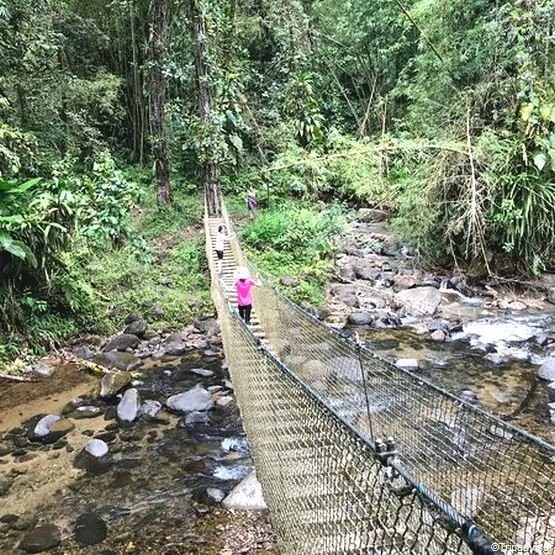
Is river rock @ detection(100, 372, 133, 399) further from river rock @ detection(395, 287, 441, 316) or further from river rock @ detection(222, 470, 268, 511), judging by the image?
river rock @ detection(395, 287, 441, 316)

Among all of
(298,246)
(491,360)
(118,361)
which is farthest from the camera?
(298,246)

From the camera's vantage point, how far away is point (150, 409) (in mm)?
4586

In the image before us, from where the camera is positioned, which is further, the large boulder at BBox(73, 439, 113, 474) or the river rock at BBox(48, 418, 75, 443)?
the river rock at BBox(48, 418, 75, 443)

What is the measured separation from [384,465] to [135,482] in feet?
8.74

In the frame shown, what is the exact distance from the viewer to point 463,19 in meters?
9.12

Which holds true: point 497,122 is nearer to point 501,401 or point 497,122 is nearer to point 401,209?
point 401,209

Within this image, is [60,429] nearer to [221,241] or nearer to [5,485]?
[5,485]

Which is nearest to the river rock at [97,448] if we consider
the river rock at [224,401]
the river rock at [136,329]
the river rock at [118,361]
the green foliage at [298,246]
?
the river rock at [224,401]

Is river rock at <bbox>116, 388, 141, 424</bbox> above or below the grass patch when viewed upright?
below

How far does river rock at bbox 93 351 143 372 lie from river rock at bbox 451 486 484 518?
3.79 meters

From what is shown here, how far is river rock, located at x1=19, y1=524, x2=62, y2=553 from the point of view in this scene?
2947mm

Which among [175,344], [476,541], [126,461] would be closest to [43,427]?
[126,461]

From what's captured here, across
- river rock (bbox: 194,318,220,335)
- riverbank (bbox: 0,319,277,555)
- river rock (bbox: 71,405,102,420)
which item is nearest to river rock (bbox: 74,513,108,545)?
riverbank (bbox: 0,319,277,555)

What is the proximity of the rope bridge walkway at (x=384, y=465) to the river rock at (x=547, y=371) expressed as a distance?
2.01 meters
